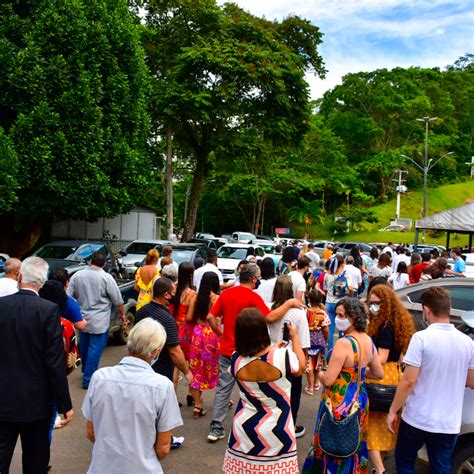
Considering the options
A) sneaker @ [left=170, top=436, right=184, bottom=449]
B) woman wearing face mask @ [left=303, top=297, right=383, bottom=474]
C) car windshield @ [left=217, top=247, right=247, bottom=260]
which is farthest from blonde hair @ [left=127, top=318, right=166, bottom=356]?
car windshield @ [left=217, top=247, right=247, bottom=260]

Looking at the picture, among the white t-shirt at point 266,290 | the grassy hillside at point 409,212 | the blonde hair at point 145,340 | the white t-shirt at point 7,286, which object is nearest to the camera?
the blonde hair at point 145,340

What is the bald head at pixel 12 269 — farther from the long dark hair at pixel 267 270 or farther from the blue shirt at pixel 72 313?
the long dark hair at pixel 267 270

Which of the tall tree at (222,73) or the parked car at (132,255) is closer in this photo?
the parked car at (132,255)

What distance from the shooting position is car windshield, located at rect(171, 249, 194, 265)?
590 inches

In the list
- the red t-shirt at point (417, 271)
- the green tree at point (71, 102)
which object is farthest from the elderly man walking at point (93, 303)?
the green tree at point (71, 102)

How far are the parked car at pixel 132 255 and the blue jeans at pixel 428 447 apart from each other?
11391 mm

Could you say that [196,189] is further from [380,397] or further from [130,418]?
[130,418]

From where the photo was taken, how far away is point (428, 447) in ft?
12.8

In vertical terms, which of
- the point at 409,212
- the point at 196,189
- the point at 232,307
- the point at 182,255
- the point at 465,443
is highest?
the point at 196,189

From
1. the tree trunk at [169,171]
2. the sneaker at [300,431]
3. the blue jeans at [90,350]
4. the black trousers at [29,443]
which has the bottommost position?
the sneaker at [300,431]

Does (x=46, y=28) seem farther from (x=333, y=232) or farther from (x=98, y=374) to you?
(x=333, y=232)

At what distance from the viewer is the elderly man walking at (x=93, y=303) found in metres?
7.15

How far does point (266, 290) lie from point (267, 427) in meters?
2.90

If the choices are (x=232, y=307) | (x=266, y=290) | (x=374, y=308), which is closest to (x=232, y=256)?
(x=266, y=290)
